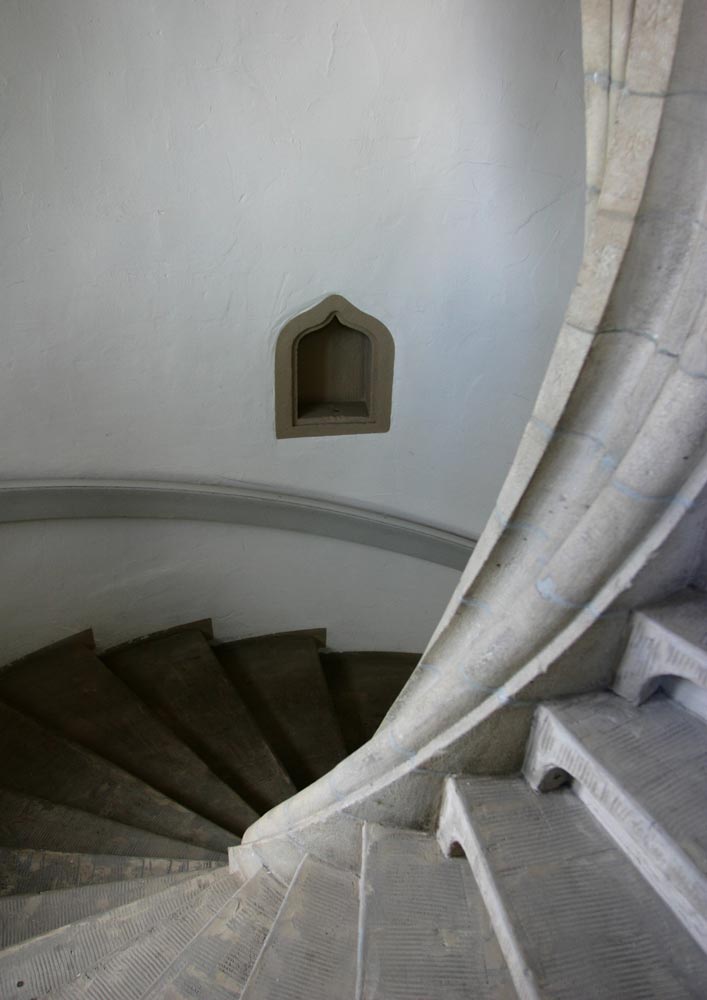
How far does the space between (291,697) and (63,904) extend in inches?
64.3

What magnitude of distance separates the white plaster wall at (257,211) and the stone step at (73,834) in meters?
1.20

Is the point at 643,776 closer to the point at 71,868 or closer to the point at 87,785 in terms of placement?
the point at 71,868

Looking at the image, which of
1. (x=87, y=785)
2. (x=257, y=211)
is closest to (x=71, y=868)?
(x=87, y=785)

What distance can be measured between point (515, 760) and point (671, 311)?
87cm

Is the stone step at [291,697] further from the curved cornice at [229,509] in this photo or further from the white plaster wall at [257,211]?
the white plaster wall at [257,211]

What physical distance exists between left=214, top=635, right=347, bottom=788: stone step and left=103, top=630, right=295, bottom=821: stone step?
→ 0.18 meters

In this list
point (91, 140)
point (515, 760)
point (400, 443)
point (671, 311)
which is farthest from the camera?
point (400, 443)

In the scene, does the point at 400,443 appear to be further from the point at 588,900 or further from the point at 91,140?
the point at 588,900

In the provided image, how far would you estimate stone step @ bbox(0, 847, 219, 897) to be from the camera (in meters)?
2.08

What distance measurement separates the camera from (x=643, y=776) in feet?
3.42

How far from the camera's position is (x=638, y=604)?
1.11m

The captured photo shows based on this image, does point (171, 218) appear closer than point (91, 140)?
No

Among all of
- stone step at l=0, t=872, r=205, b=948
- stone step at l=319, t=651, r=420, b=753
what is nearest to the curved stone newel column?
stone step at l=0, t=872, r=205, b=948

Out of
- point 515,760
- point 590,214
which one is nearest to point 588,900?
point 515,760
